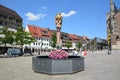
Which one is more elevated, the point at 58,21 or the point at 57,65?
the point at 58,21

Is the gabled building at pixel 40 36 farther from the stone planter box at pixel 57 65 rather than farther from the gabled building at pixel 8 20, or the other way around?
the stone planter box at pixel 57 65

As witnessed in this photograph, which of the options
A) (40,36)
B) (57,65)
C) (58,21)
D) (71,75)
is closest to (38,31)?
(40,36)

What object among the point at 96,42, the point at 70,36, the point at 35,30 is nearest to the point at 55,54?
the point at 35,30

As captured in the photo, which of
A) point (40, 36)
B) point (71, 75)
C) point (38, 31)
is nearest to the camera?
point (71, 75)

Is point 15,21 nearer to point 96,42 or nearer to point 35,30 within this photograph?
point 35,30

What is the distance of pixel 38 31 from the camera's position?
104 metres

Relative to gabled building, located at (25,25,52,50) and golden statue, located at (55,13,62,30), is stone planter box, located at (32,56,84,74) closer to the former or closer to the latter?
golden statue, located at (55,13,62,30)

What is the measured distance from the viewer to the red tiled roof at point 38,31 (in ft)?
328

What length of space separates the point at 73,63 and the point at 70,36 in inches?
4658

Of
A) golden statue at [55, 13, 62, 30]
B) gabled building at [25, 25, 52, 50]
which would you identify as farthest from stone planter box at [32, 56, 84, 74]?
gabled building at [25, 25, 52, 50]

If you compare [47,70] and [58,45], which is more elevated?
[58,45]

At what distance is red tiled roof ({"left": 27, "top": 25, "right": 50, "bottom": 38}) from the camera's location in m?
100.0

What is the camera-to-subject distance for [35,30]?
336ft

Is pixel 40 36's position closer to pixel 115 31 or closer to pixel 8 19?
pixel 8 19
